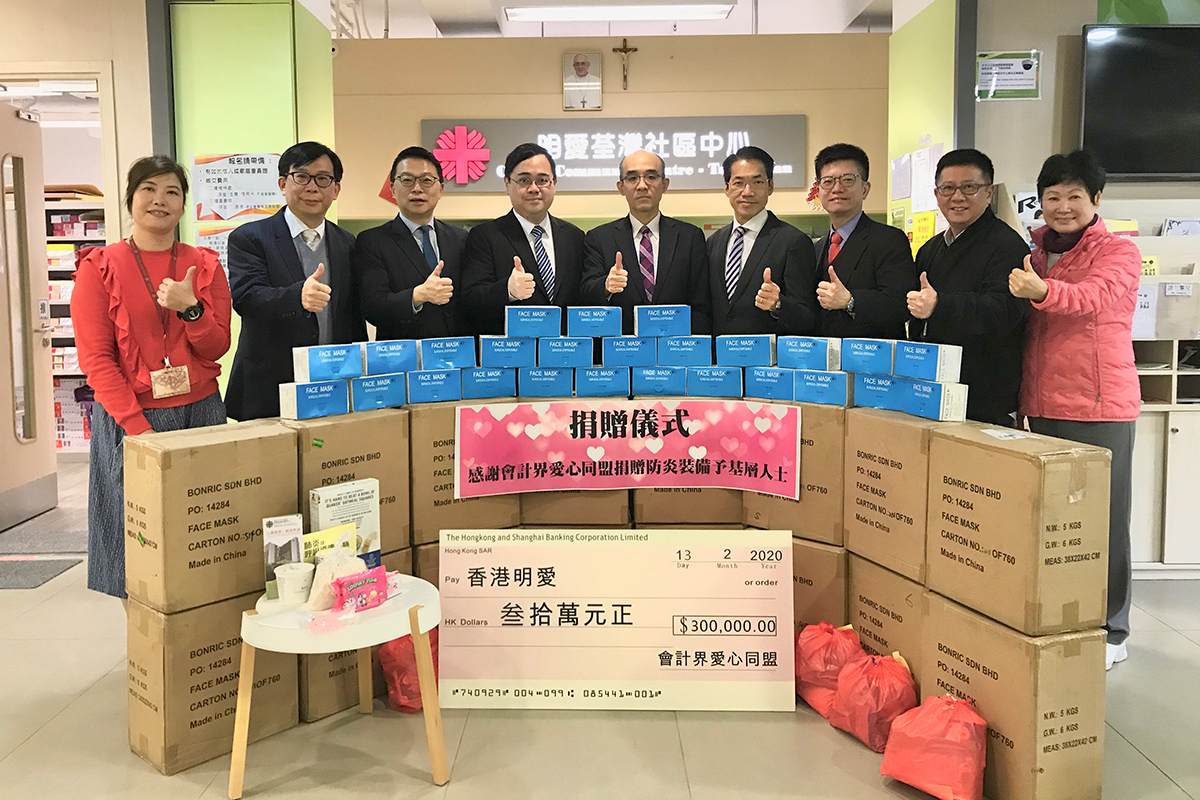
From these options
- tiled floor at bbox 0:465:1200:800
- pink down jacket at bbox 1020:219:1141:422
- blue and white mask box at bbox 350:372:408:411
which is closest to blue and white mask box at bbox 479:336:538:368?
blue and white mask box at bbox 350:372:408:411

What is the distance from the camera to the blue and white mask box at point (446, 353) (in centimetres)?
278

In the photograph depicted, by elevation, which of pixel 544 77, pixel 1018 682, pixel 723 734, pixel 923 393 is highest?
pixel 544 77

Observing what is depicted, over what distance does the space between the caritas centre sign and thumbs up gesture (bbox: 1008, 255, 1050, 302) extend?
4.16 m

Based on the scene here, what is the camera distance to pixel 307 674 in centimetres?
249

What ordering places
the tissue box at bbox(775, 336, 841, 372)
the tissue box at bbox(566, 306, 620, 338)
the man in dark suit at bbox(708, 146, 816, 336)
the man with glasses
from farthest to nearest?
1. the man in dark suit at bbox(708, 146, 816, 336)
2. the tissue box at bbox(566, 306, 620, 338)
3. the tissue box at bbox(775, 336, 841, 372)
4. the man with glasses

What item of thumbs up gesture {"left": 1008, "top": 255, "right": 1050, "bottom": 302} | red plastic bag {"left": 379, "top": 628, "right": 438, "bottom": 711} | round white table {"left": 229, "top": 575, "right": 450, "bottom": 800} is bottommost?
red plastic bag {"left": 379, "top": 628, "right": 438, "bottom": 711}

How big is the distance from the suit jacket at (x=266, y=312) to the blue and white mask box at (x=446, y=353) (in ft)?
1.46

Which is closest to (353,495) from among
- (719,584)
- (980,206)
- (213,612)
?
(213,612)

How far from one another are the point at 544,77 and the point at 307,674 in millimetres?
5165

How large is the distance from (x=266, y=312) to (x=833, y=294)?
1.84 metres

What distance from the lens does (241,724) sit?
6.88 ft

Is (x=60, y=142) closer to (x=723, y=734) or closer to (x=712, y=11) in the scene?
(x=712, y=11)

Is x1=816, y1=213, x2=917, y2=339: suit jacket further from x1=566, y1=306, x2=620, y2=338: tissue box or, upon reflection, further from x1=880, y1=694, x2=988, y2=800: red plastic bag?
x1=880, y1=694, x2=988, y2=800: red plastic bag

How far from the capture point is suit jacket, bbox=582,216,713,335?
3031 mm
